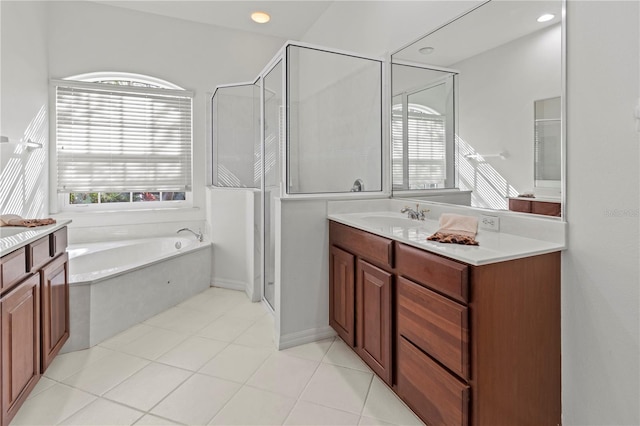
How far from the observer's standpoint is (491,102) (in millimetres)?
1759

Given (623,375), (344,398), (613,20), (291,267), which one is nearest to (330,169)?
(291,267)

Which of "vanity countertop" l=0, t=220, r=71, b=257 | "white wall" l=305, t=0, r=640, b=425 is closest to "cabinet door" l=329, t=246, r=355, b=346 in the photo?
"white wall" l=305, t=0, r=640, b=425

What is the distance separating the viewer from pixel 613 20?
1.24m

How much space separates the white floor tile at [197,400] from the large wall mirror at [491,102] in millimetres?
1691

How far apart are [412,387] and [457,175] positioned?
118cm

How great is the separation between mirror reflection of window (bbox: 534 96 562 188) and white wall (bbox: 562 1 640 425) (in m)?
0.05

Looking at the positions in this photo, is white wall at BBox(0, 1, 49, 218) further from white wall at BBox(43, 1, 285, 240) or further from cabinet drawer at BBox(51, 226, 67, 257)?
cabinet drawer at BBox(51, 226, 67, 257)

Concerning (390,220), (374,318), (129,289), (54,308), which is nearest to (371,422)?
(374,318)

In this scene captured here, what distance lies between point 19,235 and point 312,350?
68.3 inches

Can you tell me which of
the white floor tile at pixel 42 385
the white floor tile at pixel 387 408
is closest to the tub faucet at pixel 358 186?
the white floor tile at pixel 387 408

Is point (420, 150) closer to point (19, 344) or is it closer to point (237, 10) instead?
point (19, 344)

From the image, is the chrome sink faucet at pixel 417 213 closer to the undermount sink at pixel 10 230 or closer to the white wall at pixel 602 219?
the white wall at pixel 602 219

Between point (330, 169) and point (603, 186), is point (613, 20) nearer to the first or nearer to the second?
point (603, 186)

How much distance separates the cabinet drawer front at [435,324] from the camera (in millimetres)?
1242
